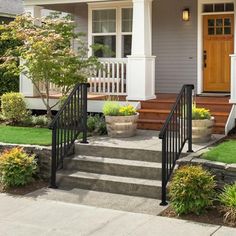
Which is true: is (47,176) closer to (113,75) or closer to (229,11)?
(113,75)

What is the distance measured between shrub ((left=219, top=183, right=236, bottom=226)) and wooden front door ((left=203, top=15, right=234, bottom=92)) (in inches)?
264

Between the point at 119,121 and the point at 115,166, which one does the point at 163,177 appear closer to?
the point at 115,166

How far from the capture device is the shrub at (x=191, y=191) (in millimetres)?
6520

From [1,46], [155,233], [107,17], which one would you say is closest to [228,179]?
[155,233]

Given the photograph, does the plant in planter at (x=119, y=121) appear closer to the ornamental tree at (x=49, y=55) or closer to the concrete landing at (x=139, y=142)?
the concrete landing at (x=139, y=142)

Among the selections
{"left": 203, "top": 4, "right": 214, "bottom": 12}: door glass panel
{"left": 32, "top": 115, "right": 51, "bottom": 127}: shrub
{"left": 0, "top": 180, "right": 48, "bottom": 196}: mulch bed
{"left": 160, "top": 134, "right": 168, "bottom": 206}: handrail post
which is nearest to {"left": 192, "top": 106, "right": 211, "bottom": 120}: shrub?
{"left": 160, "top": 134, "right": 168, "bottom": 206}: handrail post

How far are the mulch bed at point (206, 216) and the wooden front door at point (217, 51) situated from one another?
674cm

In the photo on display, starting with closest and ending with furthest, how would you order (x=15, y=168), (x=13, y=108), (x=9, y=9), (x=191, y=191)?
(x=191, y=191)
(x=15, y=168)
(x=13, y=108)
(x=9, y=9)

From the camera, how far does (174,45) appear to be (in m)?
13.6

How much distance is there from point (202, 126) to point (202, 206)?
8.66 ft

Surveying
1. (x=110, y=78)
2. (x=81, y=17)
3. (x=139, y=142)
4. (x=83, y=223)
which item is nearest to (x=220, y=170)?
(x=83, y=223)

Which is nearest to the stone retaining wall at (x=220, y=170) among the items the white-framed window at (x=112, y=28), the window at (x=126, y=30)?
the white-framed window at (x=112, y=28)

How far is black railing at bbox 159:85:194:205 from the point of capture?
705 centimetres

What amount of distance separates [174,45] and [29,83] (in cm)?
408
